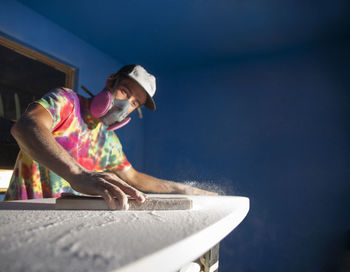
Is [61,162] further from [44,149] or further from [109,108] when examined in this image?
[109,108]

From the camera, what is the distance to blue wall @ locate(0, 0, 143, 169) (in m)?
2.39

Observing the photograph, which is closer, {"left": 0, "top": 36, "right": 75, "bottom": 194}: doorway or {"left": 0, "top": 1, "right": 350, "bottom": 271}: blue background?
{"left": 0, "top": 36, "right": 75, "bottom": 194}: doorway

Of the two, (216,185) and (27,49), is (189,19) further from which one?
(216,185)

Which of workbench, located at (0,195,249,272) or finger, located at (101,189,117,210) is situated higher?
finger, located at (101,189,117,210)

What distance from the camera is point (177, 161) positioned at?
11.5 ft

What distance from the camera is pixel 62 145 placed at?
144cm

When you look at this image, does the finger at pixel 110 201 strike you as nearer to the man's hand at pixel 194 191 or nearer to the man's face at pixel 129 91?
the man's hand at pixel 194 191

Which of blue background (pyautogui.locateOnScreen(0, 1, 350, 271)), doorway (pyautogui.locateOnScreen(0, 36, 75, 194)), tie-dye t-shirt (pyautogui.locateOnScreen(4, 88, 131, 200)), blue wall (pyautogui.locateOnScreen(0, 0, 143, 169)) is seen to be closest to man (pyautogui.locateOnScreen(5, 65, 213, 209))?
tie-dye t-shirt (pyautogui.locateOnScreen(4, 88, 131, 200))

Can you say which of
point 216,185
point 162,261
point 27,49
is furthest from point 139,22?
point 162,261

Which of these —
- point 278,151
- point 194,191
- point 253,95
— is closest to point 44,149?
point 194,191

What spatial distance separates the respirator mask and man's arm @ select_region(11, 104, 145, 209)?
0.37m

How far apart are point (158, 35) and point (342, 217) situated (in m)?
2.96

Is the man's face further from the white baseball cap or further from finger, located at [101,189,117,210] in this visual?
finger, located at [101,189,117,210]

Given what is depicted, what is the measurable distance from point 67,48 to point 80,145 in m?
1.95
